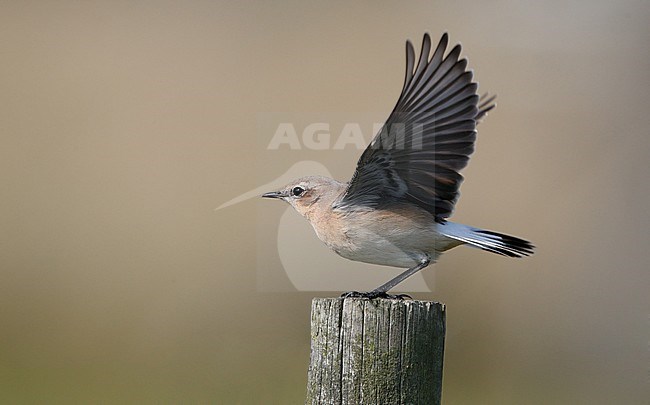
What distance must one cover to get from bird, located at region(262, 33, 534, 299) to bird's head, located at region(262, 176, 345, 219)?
0.01 m

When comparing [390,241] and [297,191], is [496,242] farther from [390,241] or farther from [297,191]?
[297,191]

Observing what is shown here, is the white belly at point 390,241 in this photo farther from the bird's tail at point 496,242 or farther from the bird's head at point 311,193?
the bird's head at point 311,193

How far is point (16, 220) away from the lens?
947 centimetres

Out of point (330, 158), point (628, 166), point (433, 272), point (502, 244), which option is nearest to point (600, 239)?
point (628, 166)

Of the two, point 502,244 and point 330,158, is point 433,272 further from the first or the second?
point 502,244

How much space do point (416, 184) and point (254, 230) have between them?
465 centimetres

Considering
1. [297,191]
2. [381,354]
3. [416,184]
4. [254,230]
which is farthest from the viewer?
[254,230]

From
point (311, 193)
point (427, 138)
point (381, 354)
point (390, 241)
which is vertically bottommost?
point (381, 354)

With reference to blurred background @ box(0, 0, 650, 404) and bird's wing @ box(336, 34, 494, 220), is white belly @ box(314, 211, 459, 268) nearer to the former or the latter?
bird's wing @ box(336, 34, 494, 220)

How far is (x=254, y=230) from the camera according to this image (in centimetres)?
916

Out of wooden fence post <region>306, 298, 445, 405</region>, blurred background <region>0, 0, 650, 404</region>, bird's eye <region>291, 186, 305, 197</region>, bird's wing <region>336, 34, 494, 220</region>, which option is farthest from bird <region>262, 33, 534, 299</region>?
blurred background <region>0, 0, 650, 404</region>

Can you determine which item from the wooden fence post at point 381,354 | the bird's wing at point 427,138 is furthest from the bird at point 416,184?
the wooden fence post at point 381,354

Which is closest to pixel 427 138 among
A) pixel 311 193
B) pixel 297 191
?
pixel 311 193

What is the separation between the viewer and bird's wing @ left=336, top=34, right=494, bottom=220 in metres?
4.20
